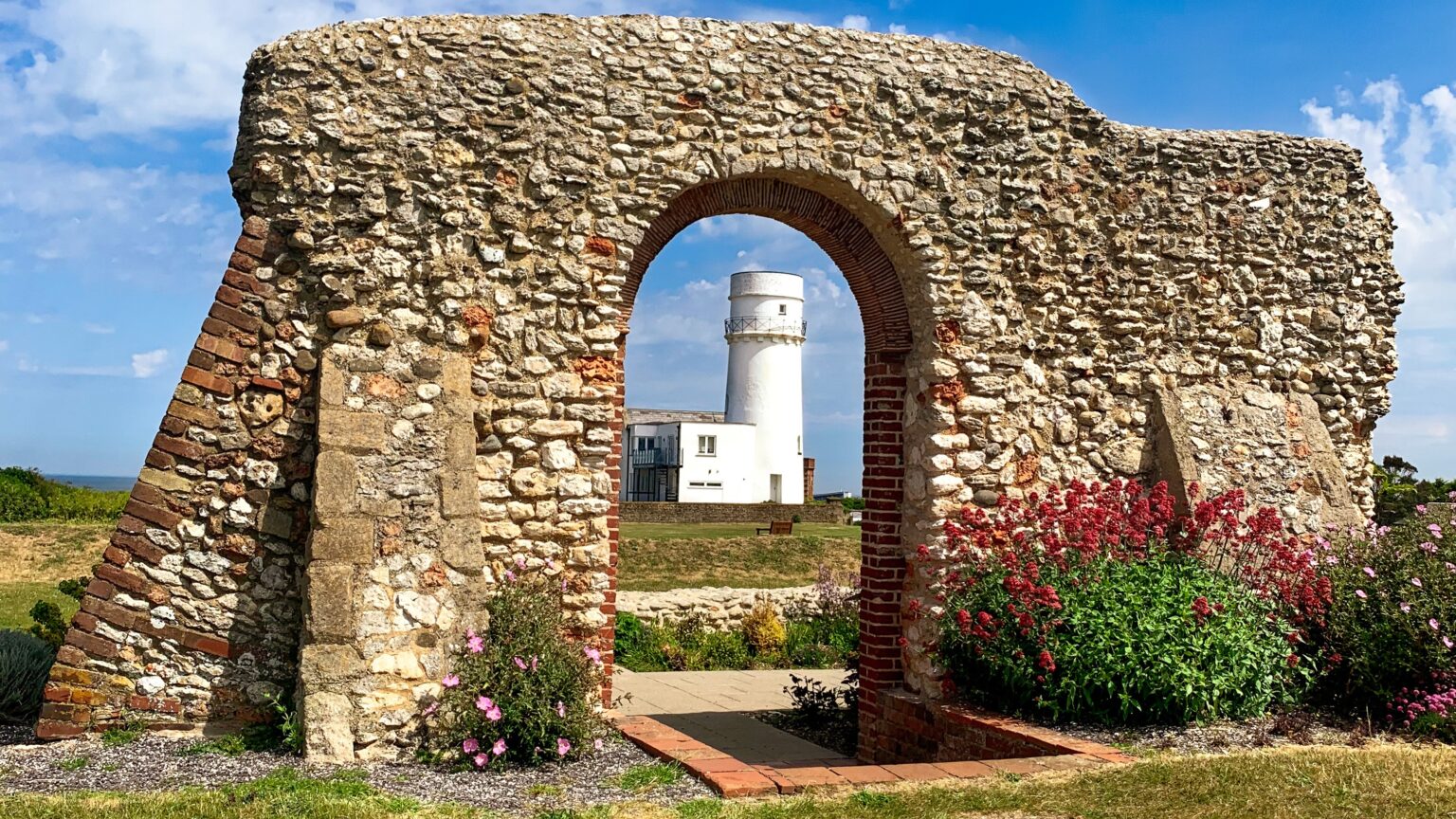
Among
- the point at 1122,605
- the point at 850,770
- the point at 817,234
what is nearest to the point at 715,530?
the point at 817,234

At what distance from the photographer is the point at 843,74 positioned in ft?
25.8

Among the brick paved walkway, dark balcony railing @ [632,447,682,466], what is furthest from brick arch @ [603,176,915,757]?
dark balcony railing @ [632,447,682,466]

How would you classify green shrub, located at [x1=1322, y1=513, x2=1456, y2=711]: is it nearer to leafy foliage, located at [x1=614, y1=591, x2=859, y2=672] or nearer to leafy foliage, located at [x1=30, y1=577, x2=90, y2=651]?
leafy foliage, located at [x1=614, y1=591, x2=859, y2=672]

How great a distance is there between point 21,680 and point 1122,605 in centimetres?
649

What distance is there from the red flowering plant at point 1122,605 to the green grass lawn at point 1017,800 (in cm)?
94

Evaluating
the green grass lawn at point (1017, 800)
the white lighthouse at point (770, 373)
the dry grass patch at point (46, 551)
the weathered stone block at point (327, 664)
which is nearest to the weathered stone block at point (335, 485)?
the weathered stone block at point (327, 664)

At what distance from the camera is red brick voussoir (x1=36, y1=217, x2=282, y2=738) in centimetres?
664

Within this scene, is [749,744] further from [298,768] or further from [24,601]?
[24,601]

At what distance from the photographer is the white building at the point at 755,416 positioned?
41344 mm

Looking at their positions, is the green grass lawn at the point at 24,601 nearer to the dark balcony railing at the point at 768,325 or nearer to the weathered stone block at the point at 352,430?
the weathered stone block at the point at 352,430

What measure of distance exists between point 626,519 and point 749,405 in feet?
36.5

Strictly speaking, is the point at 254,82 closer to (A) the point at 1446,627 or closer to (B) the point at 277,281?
(B) the point at 277,281

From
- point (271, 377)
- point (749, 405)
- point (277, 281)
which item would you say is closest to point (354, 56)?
point (277, 281)

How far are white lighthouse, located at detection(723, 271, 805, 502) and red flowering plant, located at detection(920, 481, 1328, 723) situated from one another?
108ft
